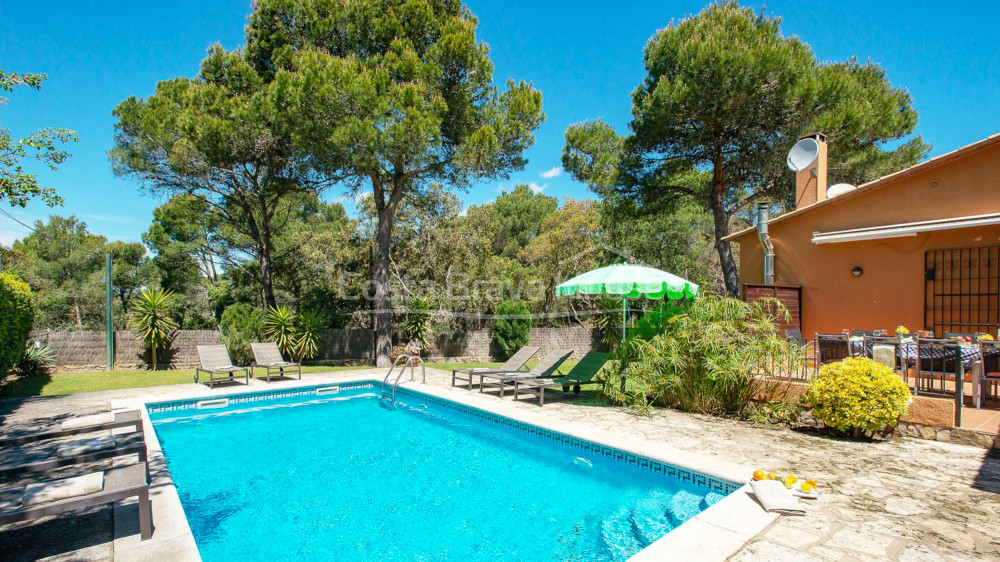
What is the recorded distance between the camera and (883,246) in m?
9.12

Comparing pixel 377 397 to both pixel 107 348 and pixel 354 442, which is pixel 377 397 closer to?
pixel 354 442

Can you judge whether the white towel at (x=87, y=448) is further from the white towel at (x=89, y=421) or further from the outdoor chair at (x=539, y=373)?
the outdoor chair at (x=539, y=373)

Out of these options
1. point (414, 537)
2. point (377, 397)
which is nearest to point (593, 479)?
point (414, 537)

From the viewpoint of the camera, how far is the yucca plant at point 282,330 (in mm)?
15211

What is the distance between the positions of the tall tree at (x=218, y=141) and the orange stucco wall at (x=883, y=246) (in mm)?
13226

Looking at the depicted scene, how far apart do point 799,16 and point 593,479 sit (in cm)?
1519

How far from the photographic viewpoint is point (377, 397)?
11.3m

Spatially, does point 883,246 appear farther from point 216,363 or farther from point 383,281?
point 216,363

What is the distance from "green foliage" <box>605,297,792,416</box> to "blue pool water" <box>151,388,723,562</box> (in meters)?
2.06

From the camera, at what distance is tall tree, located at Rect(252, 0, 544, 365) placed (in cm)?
1330

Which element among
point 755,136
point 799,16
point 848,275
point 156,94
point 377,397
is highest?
point 799,16

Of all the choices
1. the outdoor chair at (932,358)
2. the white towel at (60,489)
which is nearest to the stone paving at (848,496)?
the white towel at (60,489)

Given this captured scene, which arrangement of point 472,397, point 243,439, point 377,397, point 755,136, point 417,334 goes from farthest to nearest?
point 417,334 → point 755,136 → point 377,397 → point 472,397 → point 243,439

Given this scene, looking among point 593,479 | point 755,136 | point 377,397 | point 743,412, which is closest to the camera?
point 593,479
